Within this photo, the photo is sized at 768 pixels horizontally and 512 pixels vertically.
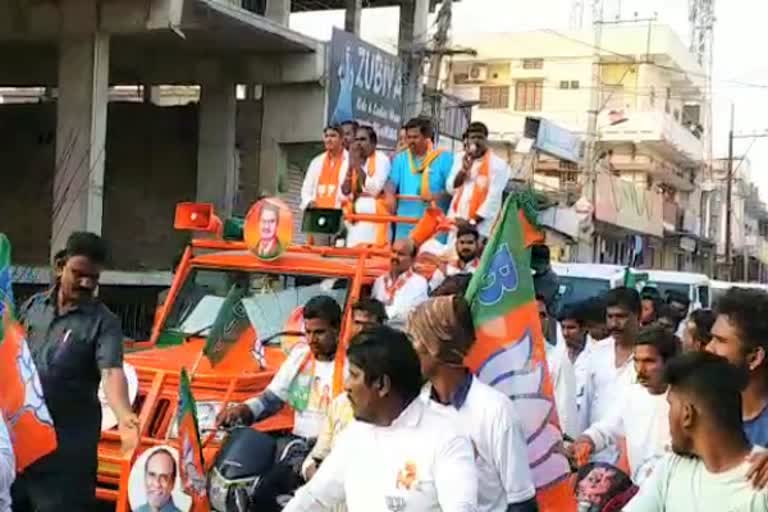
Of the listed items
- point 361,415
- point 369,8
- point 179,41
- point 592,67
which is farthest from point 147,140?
point 592,67

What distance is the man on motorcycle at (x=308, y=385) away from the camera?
5113mm

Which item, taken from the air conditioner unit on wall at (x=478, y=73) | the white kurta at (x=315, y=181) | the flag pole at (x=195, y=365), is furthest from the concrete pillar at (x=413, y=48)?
the air conditioner unit on wall at (x=478, y=73)

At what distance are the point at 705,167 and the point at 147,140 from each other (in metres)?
37.0

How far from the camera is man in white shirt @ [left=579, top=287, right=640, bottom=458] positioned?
5.12m

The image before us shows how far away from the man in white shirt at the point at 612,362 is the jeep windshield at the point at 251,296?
145 centimetres

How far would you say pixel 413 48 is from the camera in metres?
22.4

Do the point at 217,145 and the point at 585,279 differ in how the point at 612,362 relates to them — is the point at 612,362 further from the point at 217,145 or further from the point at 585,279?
the point at 217,145

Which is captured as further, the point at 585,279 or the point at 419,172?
the point at 585,279

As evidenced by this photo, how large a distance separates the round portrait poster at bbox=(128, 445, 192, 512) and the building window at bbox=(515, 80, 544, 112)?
130ft

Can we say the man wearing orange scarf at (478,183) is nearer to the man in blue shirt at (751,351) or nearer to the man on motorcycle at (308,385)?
the man on motorcycle at (308,385)

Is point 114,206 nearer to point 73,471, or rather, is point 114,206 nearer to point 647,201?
point 73,471

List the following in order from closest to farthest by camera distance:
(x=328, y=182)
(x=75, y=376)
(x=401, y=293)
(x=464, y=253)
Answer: (x=75, y=376)
(x=401, y=293)
(x=464, y=253)
(x=328, y=182)

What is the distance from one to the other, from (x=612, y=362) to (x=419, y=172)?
111 inches

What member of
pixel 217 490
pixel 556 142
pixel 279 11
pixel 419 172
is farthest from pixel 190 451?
pixel 556 142
